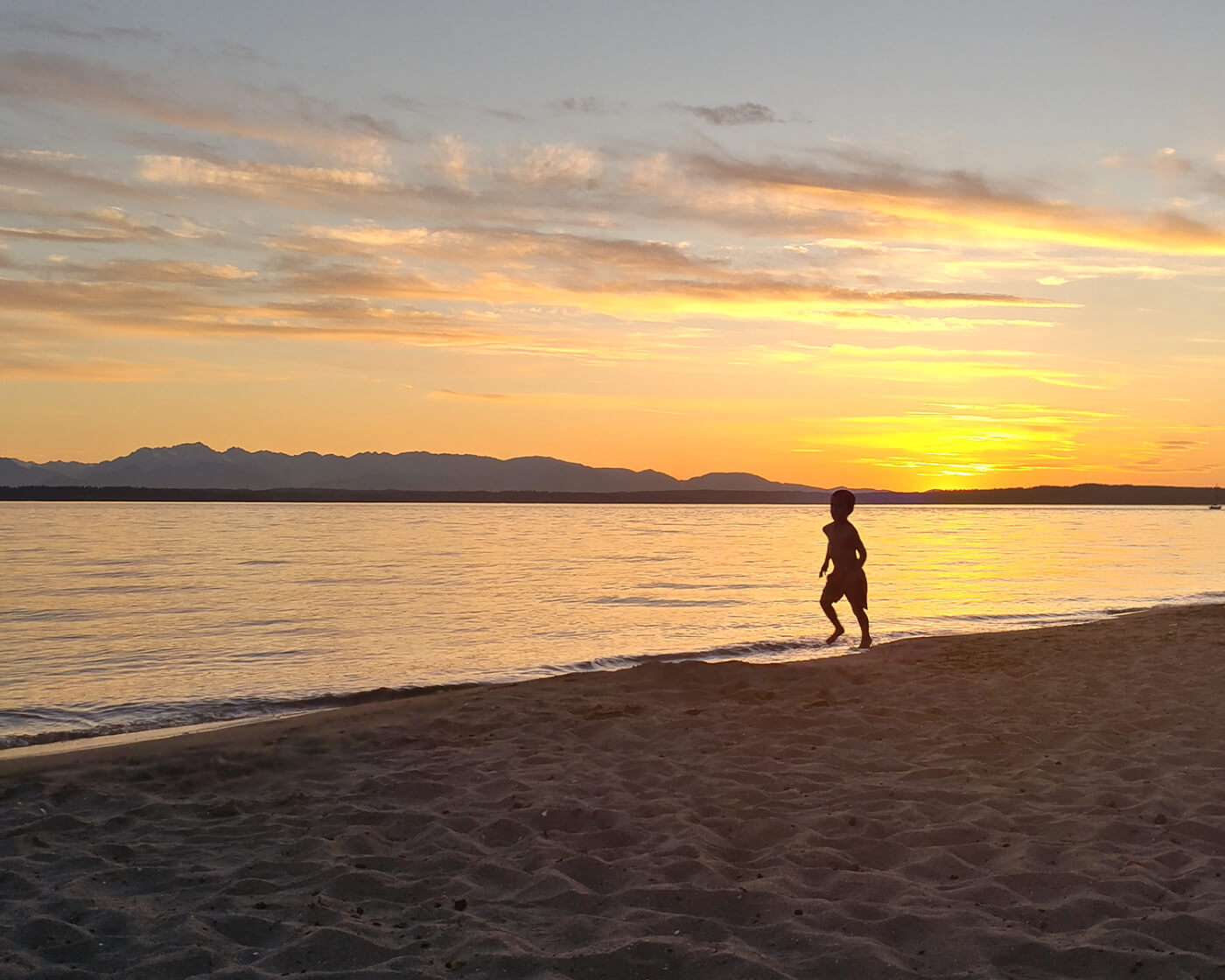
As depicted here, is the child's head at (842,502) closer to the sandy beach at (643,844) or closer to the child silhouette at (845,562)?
the child silhouette at (845,562)

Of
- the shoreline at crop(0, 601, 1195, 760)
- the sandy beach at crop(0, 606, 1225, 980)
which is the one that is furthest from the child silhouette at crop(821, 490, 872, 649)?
the sandy beach at crop(0, 606, 1225, 980)

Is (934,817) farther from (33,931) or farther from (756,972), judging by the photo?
(33,931)

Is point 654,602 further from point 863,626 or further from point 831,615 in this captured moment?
point 863,626

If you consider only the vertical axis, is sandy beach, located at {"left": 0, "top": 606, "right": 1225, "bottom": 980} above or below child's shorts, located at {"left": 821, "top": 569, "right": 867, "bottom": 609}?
below

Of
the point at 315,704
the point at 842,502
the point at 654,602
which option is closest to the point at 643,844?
the point at 315,704

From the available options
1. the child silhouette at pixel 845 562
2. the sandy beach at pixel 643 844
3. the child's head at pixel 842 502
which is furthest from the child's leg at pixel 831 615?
the sandy beach at pixel 643 844

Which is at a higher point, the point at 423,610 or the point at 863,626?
the point at 863,626

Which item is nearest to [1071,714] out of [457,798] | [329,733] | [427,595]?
[457,798]

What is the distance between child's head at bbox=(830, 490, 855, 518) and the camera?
564 inches

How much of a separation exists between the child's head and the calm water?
2285 mm

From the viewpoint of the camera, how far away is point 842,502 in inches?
572

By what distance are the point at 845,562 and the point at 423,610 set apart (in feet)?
34.7

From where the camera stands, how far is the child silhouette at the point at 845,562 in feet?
47.9

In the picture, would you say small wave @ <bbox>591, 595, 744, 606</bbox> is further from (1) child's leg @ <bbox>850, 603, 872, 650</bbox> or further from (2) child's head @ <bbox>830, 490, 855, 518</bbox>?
(2) child's head @ <bbox>830, 490, 855, 518</bbox>
